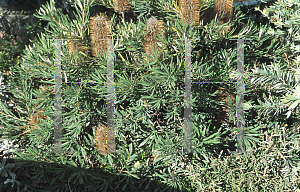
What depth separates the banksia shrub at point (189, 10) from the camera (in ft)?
4.45

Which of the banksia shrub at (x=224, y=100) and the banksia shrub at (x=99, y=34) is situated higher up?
the banksia shrub at (x=99, y=34)

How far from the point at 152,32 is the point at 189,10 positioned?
0.86ft

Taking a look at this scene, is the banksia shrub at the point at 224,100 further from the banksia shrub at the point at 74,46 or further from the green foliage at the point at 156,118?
the banksia shrub at the point at 74,46

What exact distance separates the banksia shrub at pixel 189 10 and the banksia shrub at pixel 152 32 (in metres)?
0.16

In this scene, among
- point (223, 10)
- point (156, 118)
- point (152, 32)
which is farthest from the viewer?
point (156, 118)

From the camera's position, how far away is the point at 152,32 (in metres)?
1.36

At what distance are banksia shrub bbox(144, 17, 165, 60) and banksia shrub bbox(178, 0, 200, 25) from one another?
16 cm

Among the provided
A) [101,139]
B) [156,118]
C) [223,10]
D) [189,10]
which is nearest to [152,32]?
[189,10]

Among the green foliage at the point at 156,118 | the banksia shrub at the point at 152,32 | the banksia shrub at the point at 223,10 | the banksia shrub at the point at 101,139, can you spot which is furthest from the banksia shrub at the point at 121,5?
the banksia shrub at the point at 101,139

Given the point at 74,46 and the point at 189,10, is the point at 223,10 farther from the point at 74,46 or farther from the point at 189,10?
the point at 74,46

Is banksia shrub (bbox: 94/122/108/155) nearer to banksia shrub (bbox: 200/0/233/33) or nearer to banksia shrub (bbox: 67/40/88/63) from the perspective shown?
banksia shrub (bbox: 67/40/88/63)

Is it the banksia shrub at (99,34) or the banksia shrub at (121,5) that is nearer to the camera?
the banksia shrub at (99,34)

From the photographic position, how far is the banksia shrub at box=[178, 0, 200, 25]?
136cm

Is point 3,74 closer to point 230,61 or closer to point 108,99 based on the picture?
point 108,99
